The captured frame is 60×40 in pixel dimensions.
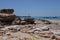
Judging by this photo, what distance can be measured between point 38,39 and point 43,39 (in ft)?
1.06

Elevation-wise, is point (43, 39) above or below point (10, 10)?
below

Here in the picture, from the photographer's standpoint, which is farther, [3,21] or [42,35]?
[3,21]

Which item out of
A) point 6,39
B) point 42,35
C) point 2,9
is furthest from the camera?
point 2,9

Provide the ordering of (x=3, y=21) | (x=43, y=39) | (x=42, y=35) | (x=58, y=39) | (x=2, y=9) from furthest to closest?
(x=2, y=9)
(x=3, y=21)
(x=42, y=35)
(x=43, y=39)
(x=58, y=39)

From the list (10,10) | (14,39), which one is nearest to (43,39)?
(14,39)

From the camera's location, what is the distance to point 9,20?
1792 centimetres

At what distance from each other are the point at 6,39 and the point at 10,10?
38.0 ft

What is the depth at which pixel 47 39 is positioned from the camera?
878cm

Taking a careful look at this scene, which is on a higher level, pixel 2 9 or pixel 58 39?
pixel 2 9

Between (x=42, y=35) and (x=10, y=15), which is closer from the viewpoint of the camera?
(x=42, y=35)

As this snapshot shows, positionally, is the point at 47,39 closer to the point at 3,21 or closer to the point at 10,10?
the point at 3,21

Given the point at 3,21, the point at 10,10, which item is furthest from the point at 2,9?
the point at 3,21

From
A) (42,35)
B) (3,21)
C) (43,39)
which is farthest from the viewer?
(3,21)

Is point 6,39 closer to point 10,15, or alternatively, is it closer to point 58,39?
point 58,39
